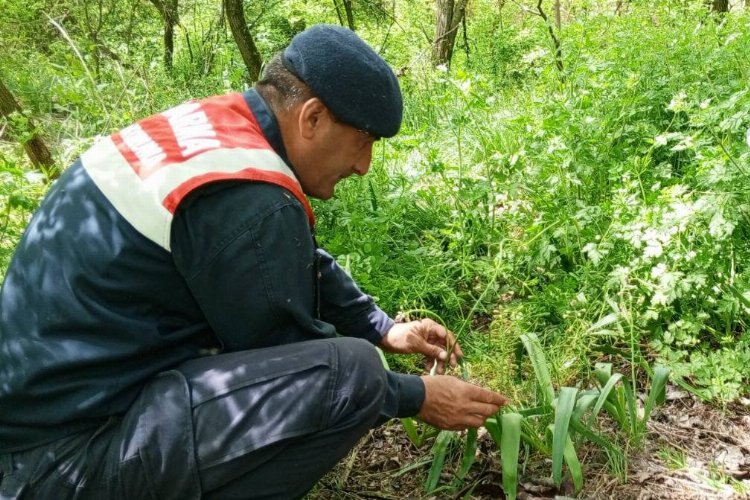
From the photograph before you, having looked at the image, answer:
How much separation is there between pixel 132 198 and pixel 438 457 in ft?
3.93

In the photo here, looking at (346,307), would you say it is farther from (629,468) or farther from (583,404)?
(629,468)

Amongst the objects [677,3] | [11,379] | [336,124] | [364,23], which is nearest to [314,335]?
[336,124]

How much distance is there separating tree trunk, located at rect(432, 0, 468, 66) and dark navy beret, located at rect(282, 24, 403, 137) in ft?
15.2

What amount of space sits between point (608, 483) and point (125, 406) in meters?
1.37

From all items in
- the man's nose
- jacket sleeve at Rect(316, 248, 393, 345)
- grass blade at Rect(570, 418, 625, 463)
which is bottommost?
grass blade at Rect(570, 418, 625, 463)

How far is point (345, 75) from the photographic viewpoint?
1.67 metres

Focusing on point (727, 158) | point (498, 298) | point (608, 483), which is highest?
point (727, 158)

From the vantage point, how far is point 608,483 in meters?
1.97

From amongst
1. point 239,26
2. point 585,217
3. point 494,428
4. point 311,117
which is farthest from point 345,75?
point 239,26

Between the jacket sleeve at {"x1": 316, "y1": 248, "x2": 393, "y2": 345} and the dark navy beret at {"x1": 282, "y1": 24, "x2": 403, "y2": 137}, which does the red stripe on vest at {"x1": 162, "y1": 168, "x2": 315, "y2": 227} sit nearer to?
the dark navy beret at {"x1": 282, "y1": 24, "x2": 403, "y2": 137}

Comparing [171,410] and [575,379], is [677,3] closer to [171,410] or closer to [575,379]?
[575,379]

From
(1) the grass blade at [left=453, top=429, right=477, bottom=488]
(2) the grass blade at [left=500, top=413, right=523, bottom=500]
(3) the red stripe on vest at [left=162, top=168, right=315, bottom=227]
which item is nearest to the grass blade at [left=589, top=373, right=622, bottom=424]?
(2) the grass blade at [left=500, top=413, right=523, bottom=500]

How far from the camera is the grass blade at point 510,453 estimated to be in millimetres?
1836

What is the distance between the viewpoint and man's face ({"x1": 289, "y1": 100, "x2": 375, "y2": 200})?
1.73 m
